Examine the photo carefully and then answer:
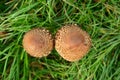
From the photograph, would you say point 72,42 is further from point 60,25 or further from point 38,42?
point 60,25

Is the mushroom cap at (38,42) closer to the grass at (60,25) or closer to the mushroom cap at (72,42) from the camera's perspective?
the mushroom cap at (72,42)

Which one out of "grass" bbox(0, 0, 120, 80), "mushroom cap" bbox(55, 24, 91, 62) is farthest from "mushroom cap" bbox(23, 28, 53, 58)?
"grass" bbox(0, 0, 120, 80)

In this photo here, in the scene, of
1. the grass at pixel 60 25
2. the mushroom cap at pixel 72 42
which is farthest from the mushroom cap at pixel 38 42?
the grass at pixel 60 25

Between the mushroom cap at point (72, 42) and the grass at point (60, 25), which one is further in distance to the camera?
the grass at point (60, 25)

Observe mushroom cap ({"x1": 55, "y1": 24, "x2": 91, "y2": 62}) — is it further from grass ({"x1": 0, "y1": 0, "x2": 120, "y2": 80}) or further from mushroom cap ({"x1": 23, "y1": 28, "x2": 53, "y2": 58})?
grass ({"x1": 0, "y1": 0, "x2": 120, "y2": 80})

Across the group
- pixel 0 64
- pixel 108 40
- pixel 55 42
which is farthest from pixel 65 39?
pixel 0 64

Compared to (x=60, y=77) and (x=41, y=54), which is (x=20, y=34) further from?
(x=60, y=77)
